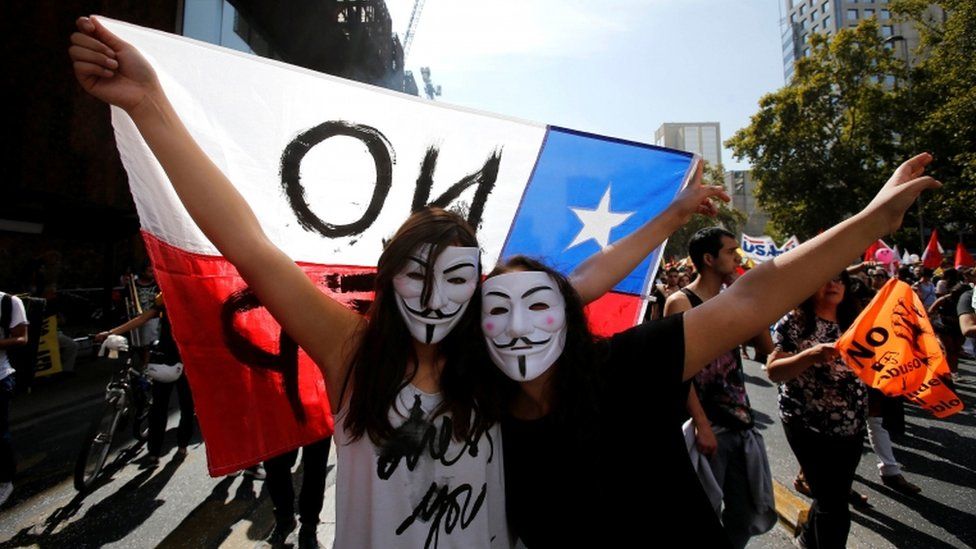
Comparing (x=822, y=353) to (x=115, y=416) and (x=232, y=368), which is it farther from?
(x=115, y=416)

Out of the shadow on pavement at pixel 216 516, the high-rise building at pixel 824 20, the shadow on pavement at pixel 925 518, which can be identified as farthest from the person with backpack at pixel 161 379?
the high-rise building at pixel 824 20

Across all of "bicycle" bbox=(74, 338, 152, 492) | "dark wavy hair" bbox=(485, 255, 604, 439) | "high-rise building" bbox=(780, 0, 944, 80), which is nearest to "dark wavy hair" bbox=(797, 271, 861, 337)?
"dark wavy hair" bbox=(485, 255, 604, 439)

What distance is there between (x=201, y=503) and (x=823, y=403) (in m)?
4.38

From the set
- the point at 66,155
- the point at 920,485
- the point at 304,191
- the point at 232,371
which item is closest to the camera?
the point at 232,371

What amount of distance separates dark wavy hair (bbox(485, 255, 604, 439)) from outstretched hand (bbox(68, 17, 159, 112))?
1083 mm

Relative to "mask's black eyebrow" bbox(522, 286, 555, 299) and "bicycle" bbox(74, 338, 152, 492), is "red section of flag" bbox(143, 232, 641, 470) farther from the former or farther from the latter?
"bicycle" bbox(74, 338, 152, 492)

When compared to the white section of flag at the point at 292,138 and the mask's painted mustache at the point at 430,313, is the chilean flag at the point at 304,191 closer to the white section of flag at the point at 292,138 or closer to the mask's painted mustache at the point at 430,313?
the white section of flag at the point at 292,138

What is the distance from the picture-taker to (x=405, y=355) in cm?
150

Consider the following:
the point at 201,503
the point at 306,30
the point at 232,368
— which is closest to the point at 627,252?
the point at 232,368

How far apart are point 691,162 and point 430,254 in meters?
2.01

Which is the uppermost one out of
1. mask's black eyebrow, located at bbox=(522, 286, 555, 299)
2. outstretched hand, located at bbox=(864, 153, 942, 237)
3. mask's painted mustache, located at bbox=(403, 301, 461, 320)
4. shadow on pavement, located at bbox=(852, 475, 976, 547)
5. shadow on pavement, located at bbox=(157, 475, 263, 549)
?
outstretched hand, located at bbox=(864, 153, 942, 237)

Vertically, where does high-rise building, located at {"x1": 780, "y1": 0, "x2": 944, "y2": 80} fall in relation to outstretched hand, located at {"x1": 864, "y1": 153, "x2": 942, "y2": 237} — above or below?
above

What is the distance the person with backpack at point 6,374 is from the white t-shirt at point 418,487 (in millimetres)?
4267

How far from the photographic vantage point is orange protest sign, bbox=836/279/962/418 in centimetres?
272
